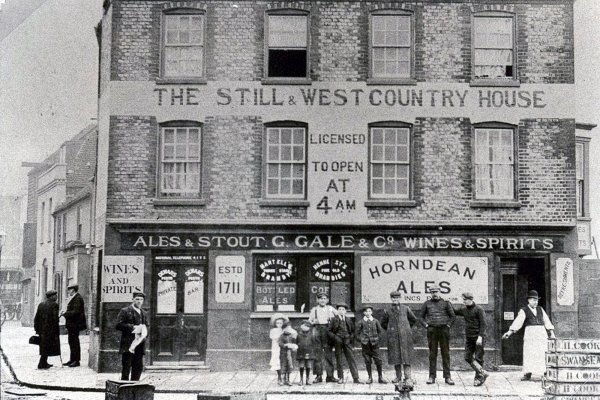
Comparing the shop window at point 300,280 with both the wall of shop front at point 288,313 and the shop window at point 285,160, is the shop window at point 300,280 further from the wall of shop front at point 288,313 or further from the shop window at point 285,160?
the shop window at point 285,160

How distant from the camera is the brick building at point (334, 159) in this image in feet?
66.5

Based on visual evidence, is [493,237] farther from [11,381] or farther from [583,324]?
[11,381]

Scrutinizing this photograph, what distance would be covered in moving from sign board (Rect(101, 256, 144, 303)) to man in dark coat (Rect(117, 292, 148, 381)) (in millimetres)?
3741

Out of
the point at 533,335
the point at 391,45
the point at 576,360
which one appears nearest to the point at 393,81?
the point at 391,45

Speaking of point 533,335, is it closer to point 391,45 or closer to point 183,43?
point 391,45

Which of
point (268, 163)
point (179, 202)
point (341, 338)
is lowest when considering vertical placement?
point (341, 338)

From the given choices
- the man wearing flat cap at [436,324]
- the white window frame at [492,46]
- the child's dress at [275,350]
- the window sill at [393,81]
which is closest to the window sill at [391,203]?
the window sill at [393,81]

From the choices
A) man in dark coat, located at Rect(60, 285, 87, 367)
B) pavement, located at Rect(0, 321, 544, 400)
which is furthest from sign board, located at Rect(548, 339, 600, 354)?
man in dark coat, located at Rect(60, 285, 87, 367)

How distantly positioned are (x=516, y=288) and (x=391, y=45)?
6.57 m

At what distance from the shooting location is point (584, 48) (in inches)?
824

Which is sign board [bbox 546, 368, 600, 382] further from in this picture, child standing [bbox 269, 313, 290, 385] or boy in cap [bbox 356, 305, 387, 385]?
child standing [bbox 269, 313, 290, 385]

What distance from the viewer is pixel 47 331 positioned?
20.6 m

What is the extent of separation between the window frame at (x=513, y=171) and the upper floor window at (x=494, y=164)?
3cm

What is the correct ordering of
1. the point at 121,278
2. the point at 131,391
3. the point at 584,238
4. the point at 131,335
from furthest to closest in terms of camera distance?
1. the point at 584,238
2. the point at 121,278
3. the point at 131,335
4. the point at 131,391
